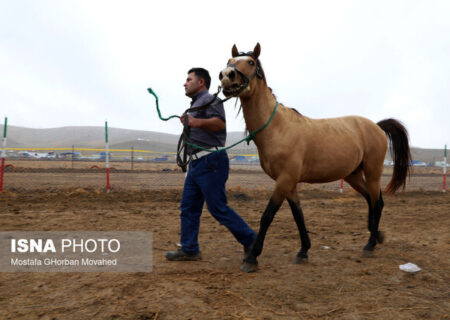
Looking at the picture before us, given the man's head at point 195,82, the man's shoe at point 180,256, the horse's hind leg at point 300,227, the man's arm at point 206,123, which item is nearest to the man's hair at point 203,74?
the man's head at point 195,82

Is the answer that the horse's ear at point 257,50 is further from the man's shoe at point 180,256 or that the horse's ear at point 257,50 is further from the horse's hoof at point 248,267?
the man's shoe at point 180,256

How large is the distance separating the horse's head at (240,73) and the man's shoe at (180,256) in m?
1.87

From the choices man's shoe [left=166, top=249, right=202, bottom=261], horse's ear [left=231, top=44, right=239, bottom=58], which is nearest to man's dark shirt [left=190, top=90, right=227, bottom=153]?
→ horse's ear [left=231, top=44, right=239, bottom=58]

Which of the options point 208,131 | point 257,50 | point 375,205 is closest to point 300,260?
point 375,205

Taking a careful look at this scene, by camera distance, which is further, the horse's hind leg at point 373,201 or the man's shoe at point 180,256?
the horse's hind leg at point 373,201

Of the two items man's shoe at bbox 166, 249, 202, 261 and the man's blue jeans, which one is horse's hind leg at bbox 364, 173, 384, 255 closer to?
the man's blue jeans

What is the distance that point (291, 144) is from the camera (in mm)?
3406

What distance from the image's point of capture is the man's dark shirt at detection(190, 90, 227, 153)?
3.47m

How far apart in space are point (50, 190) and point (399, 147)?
9.48m

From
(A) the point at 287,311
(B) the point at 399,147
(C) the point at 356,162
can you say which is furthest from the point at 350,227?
(A) the point at 287,311

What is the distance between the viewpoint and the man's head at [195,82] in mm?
3754

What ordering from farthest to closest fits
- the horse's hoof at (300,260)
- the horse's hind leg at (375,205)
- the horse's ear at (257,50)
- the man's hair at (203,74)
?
the horse's hind leg at (375,205) < the man's hair at (203,74) < the horse's hoof at (300,260) < the horse's ear at (257,50)

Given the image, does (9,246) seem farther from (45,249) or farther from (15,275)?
(15,275)

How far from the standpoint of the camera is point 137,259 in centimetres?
361
